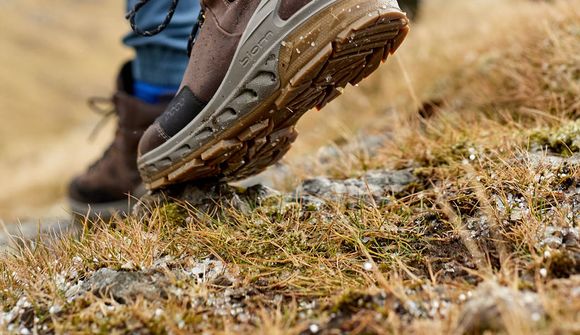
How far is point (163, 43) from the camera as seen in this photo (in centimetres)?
263

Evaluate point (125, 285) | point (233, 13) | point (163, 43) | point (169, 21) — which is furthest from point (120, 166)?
point (125, 285)

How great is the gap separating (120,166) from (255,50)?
1.51 meters

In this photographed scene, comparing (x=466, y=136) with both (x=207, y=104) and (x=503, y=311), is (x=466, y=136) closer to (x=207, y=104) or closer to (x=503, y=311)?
(x=207, y=104)

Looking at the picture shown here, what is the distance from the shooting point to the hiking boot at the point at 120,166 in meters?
2.76

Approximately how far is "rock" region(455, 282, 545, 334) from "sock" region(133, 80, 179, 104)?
1.95 metres

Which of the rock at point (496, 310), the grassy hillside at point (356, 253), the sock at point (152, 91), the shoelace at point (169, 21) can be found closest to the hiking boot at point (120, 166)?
the sock at point (152, 91)

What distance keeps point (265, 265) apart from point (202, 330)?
36 centimetres

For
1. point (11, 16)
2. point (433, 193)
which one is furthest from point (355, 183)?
point (11, 16)

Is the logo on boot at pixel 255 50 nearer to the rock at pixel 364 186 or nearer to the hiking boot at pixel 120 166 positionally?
the rock at pixel 364 186

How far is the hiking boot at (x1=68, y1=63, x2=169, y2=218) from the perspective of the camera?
2.76m

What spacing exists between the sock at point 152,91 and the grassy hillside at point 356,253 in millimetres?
727

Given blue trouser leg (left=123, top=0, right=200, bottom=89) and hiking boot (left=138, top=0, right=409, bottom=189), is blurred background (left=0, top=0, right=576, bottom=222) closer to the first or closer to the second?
hiking boot (left=138, top=0, right=409, bottom=189)

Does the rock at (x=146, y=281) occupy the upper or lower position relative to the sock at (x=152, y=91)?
lower

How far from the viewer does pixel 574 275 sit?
1.30 meters
